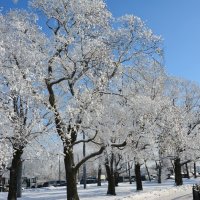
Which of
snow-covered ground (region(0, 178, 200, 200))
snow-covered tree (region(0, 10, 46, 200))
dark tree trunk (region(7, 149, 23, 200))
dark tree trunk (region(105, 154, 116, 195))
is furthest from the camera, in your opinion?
dark tree trunk (region(105, 154, 116, 195))

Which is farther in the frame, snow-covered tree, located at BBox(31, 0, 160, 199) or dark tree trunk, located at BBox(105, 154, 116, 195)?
dark tree trunk, located at BBox(105, 154, 116, 195)

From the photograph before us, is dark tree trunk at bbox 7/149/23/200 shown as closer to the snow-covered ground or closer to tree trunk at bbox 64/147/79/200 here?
tree trunk at bbox 64/147/79/200

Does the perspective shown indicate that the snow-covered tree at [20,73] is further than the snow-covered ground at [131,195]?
No

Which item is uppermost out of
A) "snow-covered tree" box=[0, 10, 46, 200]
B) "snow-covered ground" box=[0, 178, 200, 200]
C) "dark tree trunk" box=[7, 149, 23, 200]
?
"snow-covered tree" box=[0, 10, 46, 200]

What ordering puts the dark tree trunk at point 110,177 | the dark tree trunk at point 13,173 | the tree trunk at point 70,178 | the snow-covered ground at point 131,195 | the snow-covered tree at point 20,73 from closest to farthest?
the snow-covered tree at point 20,73 → the tree trunk at point 70,178 → the dark tree trunk at point 13,173 → the snow-covered ground at point 131,195 → the dark tree trunk at point 110,177

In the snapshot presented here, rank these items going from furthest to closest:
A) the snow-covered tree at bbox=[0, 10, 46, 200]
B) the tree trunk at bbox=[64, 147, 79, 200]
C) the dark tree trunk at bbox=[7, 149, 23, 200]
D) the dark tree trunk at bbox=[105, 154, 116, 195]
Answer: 1. the dark tree trunk at bbox=[105, 154, 116, 195]
2. the dark tree trunk at bbox=[7, 149, 23, 200]
3. the tree trunk at bbox=[64, 147, 79, 200]
4. the snow-covered tree at bbox=[0, 10, 46, 200]

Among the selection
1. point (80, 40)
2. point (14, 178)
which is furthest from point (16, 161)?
point (80, 40)

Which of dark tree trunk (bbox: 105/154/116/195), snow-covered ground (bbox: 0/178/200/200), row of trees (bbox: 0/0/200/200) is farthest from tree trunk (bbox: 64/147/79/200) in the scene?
dark tree trunk (bbox: 105/154/116/195)

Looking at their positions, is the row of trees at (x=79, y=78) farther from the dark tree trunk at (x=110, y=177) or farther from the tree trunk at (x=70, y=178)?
the dark tree trunk at (x=110, y=177)

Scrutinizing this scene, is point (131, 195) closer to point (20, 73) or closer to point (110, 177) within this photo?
point (110, 177)

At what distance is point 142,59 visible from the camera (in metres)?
23.9

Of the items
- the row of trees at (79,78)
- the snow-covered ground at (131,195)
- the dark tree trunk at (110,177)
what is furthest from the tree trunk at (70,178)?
the dark tree trunk at (110,177)

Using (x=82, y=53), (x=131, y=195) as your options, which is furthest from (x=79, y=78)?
(x=131, y=195)

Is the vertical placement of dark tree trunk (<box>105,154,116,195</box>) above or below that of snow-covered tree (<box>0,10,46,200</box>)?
below
